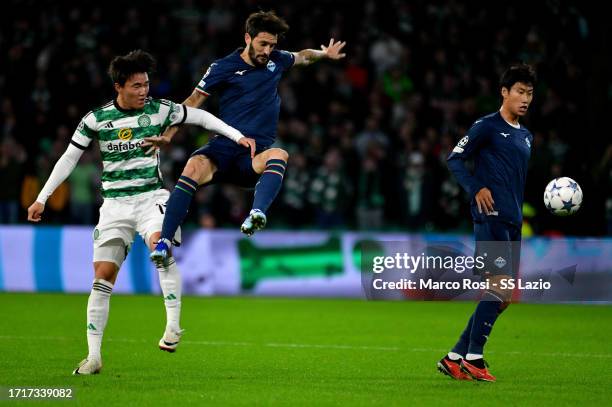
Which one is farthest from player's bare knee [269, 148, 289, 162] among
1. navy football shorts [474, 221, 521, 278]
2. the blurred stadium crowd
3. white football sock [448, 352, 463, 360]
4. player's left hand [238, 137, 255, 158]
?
the blurred stadium crowd

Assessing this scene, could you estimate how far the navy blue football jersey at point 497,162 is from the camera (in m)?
8.82

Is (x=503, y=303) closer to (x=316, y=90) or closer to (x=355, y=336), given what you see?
(x=355, y=336)

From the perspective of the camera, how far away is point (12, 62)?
2131cm

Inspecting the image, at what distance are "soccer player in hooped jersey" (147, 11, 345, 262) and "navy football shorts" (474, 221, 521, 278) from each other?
5.44 ft

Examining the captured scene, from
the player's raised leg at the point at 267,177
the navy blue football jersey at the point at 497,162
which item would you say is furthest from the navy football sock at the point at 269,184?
the navy blue football jersey at the point at 497,162

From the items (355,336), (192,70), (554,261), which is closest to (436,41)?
(192,70)

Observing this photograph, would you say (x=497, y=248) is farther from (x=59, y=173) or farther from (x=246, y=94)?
(x=59, y=173)

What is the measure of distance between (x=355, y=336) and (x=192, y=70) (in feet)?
33.2

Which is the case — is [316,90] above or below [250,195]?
above

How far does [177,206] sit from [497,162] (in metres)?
2.51

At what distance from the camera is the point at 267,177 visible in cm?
905

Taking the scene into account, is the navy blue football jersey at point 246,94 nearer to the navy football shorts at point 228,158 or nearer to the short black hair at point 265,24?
the navy football shorts at point 228,158

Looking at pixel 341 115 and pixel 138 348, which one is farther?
pixel 341 115

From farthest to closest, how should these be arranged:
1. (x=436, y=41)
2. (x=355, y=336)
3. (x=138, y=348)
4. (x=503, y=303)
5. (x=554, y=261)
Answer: (x=436, y=41), (x=554, y=261), (x=355, y=336), (x=138, y=348), (x=503, y=303)
